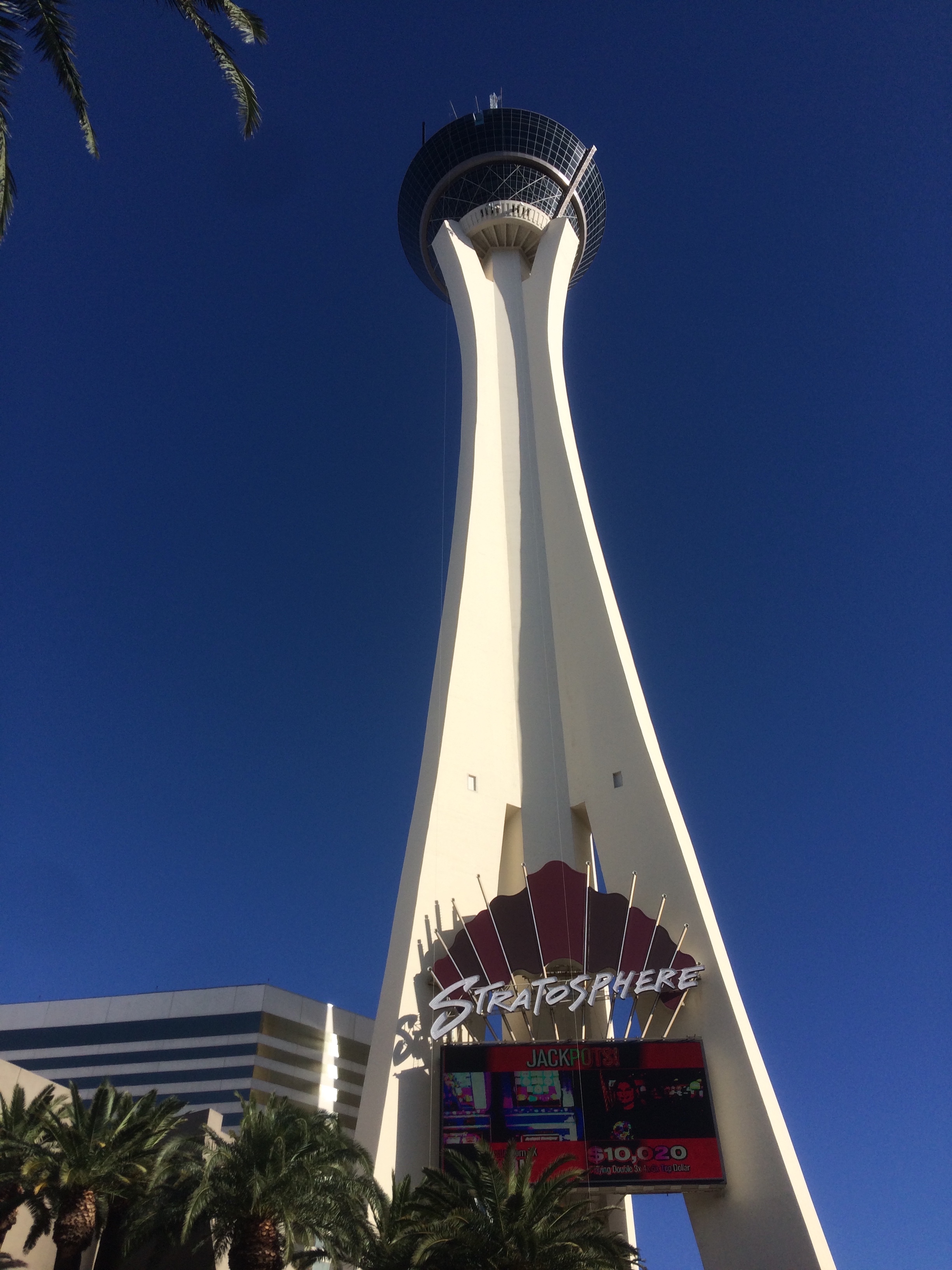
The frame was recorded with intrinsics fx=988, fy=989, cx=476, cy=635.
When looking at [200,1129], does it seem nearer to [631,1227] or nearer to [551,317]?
[631,1227]

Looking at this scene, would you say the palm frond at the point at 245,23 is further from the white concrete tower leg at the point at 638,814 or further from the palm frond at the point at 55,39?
the white concrete tower leg at the point at 638,814

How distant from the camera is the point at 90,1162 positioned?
17.5 m

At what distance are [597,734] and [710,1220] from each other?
14.2 metres

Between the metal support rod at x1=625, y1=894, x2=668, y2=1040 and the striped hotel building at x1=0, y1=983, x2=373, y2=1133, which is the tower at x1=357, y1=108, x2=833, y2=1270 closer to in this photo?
the metal support rod at x1=625, y1=894, x2=668, y2=1040

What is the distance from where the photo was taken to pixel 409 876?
89.5ft

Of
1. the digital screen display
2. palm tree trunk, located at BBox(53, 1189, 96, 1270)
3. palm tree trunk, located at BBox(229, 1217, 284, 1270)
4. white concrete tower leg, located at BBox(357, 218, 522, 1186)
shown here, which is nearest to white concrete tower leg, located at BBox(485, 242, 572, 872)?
white concrete tower leg, located at BBox(357, 218, 522, 1186)

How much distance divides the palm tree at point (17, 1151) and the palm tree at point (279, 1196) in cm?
290

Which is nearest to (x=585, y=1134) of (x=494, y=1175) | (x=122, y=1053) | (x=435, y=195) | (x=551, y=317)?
(x=494, y=1175)

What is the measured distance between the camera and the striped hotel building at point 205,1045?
155 feet

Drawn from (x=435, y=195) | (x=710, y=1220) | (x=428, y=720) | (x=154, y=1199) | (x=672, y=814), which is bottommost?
(x=154, y=1199)

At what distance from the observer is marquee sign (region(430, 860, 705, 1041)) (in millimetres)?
24094

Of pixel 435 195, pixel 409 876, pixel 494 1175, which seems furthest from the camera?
pixel 435 195

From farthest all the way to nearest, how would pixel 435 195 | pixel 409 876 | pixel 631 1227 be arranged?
1. pixel 435 195
2. pixel 631 1227
3. pixel 409 876

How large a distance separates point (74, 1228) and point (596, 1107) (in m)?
11.1
